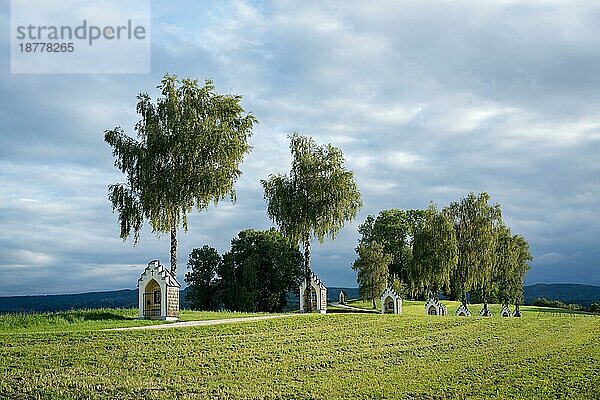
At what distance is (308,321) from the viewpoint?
3080 centimetres

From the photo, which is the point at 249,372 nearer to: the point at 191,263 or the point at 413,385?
the point at 413,385

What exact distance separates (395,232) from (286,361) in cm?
6199

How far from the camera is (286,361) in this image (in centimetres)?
2055

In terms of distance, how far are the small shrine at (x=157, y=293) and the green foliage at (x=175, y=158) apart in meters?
5.40

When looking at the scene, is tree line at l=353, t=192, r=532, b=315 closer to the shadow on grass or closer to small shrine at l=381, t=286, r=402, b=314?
small shrine at l=381, t=286, r=402, b=314

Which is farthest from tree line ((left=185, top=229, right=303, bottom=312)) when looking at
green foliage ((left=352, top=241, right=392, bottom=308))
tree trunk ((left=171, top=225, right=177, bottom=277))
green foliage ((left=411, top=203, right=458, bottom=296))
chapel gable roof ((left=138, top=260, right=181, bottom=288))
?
chapel gable roof ((left=138, top=260, right=181, bottom=288))

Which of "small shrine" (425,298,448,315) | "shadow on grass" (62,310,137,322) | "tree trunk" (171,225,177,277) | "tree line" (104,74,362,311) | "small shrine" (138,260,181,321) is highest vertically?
"tree line" (104,74,362,311)

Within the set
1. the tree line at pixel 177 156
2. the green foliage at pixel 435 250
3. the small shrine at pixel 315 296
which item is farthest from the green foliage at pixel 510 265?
the tree line at pixel 177 156

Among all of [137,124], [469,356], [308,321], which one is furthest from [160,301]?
[469,356]

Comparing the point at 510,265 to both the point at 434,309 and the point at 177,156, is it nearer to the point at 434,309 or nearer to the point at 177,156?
the point at 434,309

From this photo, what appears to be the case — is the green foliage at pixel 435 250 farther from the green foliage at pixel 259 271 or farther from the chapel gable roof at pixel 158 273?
the chapel gable roof at pixel 158 273

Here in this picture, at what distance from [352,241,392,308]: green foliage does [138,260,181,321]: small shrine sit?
39007mm

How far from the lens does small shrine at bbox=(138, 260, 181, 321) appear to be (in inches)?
1185

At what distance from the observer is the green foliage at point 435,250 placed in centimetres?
5416
